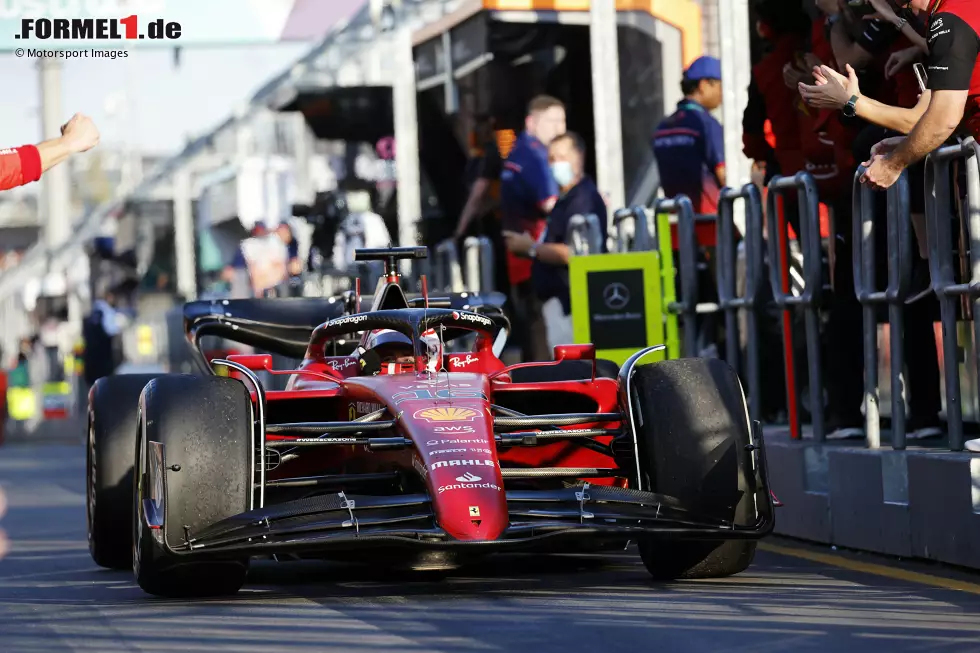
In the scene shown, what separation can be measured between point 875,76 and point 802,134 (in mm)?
1061

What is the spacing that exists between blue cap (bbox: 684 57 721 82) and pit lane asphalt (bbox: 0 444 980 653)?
4733 millimetres

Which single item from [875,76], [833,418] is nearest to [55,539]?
[833,418]

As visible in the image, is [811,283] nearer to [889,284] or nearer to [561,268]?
[889,284]

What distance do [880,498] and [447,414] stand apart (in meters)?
2.08

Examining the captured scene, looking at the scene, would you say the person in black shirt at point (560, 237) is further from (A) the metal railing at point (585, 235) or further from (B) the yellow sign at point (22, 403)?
(B) the yellow sign at point (22, 403)

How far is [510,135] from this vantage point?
20594 millimetres

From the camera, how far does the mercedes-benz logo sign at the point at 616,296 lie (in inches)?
480

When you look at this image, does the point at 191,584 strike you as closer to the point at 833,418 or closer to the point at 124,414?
the point at 124,414

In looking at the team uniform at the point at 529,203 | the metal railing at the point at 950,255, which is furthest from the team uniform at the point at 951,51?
the team uniform at the point at 529,203

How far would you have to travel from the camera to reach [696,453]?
7562 mm

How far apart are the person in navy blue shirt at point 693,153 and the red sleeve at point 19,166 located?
4.88m

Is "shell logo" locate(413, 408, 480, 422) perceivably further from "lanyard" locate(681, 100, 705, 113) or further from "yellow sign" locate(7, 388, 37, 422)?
"yellow sign" locate(7, 388, 37, 422)

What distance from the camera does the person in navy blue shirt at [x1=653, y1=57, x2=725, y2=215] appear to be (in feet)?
42.4

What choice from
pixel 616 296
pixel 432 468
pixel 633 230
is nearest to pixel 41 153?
pixel 432 468
